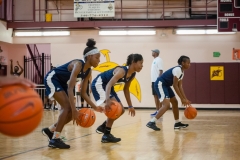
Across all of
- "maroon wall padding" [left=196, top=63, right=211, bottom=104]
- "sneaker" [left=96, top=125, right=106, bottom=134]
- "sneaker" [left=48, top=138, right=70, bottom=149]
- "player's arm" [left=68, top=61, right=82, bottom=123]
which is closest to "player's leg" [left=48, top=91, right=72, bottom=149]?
"sneaker" [left=48, top=138, right=70, bottom=149]

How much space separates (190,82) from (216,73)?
1081 mm

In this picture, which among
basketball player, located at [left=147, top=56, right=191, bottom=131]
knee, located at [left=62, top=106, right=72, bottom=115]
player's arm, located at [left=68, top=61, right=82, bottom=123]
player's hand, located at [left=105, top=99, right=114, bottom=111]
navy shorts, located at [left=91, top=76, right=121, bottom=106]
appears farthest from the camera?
basketball player, located at [left=147, top=56, right=191, bottom=131]

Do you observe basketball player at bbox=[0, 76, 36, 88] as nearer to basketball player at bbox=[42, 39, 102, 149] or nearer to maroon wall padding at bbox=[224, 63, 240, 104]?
basketball player at bbox=[42, 39, 102, 149]

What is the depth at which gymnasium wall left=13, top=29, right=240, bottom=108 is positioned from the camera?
55.7 feet

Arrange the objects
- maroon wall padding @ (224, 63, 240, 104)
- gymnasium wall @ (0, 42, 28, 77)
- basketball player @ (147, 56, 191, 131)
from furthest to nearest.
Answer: gymnasium wall @ (0, 42, 28, 77) → maroon wall padding @ (224, 63, 240, 104) → basketball player @ (147, 56, 191, 131)

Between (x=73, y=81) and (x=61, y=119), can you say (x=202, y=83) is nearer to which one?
(x=61, y=119)

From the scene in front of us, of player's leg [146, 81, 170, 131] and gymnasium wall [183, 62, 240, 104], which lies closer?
player's leg [146, 81, 170, 131]

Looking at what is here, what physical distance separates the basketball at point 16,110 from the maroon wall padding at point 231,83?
14.5m

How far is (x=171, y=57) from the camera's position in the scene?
17.1m

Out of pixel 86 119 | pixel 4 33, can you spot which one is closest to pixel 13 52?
pixel 4 33

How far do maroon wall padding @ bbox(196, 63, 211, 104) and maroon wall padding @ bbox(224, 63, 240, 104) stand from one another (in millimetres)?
693

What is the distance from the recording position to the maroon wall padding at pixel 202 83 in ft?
55.9

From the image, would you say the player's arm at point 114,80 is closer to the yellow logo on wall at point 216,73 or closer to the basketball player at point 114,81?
the basketball player at point 114,81

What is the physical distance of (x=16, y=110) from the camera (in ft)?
10.4
